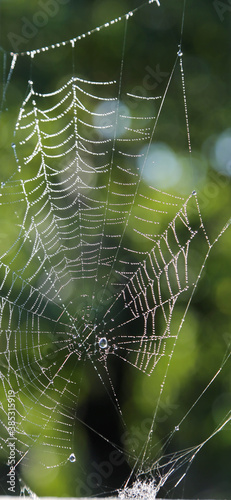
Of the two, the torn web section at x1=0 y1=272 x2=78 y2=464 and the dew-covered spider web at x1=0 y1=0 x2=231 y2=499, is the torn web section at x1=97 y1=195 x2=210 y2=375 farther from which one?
the torn web section at x1=0 y1=272 x2=78 y2=464

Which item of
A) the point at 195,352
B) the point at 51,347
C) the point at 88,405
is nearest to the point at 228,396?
the point at 195,352

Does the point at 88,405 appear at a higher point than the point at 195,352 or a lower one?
lower

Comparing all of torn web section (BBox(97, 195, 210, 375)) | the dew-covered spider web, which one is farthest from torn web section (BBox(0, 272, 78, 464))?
torn web section (BBox(97, 195, 210, 375))

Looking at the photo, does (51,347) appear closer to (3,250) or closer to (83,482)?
(3,250)

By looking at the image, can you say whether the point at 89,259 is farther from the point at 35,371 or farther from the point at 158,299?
the point at 35,371

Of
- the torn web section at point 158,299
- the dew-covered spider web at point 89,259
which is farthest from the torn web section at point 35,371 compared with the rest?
the torn web section at point 158,299

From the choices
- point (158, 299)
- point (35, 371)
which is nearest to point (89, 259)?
point (158, 299)

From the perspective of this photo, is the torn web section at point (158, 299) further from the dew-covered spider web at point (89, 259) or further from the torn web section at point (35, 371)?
the torn web section at point (35, 371)

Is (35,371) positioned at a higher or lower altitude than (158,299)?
lower
